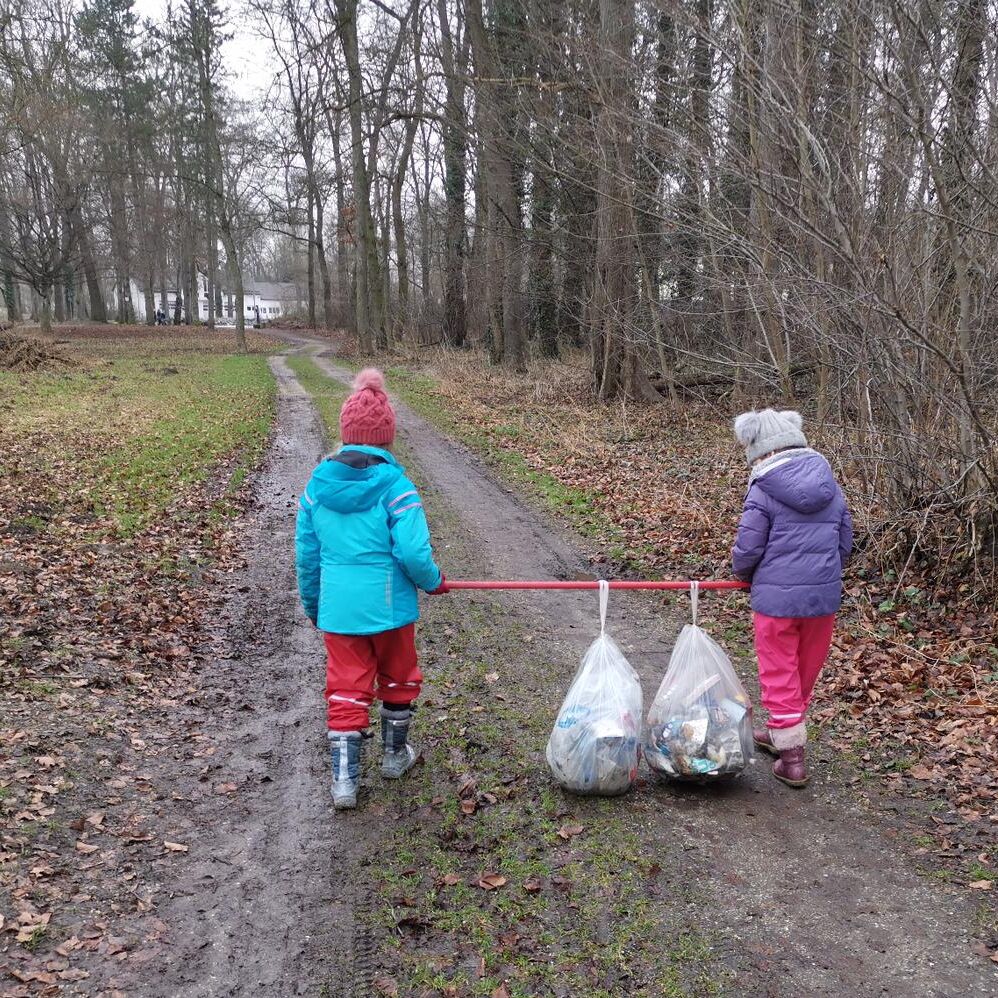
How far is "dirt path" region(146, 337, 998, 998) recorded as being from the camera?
304 cm

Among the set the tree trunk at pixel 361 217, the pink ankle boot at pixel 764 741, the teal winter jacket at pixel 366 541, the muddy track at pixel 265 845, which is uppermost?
the tree trunk at pixel 361 217

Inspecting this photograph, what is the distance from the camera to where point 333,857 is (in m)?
3.80

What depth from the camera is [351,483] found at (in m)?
3.99

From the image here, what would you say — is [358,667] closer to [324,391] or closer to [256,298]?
[324,391]

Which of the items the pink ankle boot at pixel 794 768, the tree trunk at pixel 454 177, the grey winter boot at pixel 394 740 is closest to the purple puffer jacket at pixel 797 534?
the pink ankle boot at pixel 794 768

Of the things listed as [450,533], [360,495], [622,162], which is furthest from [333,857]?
[622,162]

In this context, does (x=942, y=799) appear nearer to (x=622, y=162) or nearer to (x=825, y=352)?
(x=825, y=352)

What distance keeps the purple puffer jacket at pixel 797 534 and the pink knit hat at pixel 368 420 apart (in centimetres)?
185

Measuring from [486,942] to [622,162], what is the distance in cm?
1058

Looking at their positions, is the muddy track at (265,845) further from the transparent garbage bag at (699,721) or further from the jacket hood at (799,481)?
the jacket hood at (799,481)

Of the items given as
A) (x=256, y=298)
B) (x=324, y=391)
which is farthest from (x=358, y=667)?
(x=256, y=298)

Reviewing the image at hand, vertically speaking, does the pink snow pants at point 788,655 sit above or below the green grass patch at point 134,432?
below

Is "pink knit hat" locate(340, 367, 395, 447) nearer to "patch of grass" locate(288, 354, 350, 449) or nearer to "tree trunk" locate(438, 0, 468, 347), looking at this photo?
"patch of grass" locate(288, 354, 350, 449)

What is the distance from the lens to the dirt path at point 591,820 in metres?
3.04
